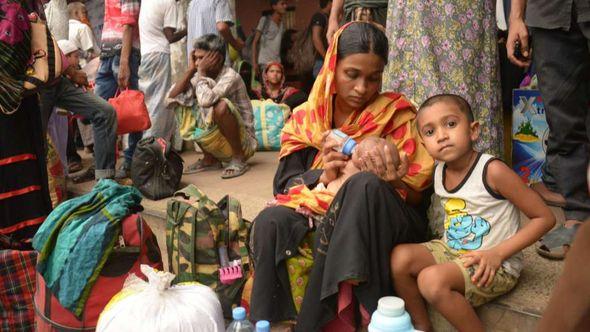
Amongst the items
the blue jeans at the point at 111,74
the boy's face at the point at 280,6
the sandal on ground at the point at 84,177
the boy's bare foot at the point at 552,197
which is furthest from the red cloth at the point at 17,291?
the boy's face at the point at 280,6

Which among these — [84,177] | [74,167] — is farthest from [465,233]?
[74,167]

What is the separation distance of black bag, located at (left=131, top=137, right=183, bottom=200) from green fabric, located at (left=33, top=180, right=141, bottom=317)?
5.36ft

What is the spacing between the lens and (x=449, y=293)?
2.02 meters

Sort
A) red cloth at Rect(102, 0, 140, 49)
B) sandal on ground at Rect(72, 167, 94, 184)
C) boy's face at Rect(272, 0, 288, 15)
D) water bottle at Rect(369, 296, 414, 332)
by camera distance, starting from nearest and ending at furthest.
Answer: water bottle at Rect(369, 296, 414, 332)
sandal on ground at Rect(72, 167, 94, 184)
red cloth at Rect(102, 0, 140, 49)
boy's face at Rect(272, 0, 288, 15)

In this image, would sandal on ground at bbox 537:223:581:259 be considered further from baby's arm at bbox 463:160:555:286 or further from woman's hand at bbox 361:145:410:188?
woman's hand at bbox 361:145:410:188

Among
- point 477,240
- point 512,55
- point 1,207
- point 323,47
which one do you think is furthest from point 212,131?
point 477,240

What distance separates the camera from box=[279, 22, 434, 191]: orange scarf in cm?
249

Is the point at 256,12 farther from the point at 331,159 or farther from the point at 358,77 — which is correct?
the point at 331,159

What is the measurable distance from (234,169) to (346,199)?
287 centimetres

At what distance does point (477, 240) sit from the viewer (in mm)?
2180

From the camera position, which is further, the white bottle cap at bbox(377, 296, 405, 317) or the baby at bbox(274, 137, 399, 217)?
the baby at bbox(274, 137, 399, 217)

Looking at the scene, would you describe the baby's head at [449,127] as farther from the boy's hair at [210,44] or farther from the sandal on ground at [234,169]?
the boy's hair at [210,44]

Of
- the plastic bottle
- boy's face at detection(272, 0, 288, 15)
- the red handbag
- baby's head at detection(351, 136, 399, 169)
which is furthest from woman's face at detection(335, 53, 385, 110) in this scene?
boy's face at detection(272, 0, 288, 15)

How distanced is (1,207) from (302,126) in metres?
2.02
